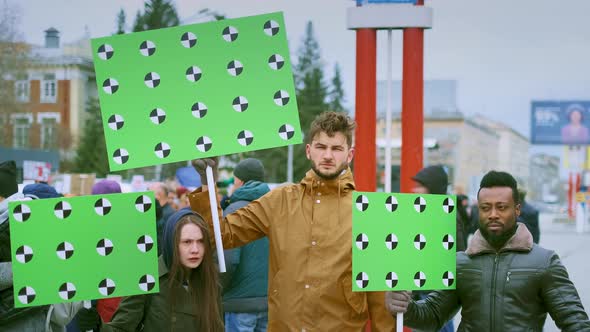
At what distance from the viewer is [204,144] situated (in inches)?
207

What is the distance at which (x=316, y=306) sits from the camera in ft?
16.8

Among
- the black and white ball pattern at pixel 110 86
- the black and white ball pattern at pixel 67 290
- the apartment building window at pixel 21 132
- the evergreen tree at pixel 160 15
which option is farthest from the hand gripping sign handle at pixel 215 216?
the apartment building window at pixel 21 132

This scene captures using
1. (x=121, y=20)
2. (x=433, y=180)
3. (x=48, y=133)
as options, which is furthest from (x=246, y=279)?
(x=121, y=20)

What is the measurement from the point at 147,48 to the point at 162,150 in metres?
0.54

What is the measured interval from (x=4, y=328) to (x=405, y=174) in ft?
15.6

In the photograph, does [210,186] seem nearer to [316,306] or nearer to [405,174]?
[316,306]

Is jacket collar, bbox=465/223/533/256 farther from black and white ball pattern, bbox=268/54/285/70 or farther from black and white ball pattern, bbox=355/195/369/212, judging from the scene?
black and white ball pattern, bbox=268/54/285/70

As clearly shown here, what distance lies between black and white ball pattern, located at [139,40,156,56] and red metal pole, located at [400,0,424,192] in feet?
15.2

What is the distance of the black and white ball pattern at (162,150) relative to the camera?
5.20 meters

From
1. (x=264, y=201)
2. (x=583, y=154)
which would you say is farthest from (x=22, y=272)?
(x=583, y=154)

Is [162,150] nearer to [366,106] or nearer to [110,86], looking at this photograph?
[110,86]

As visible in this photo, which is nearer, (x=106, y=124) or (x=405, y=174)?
(x=106, y=124)

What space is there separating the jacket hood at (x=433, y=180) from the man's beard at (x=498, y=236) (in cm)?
257

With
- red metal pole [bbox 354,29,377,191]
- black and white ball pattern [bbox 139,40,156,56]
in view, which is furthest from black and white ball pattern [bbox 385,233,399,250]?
red metal pole [bbox 354,29,377,191]
